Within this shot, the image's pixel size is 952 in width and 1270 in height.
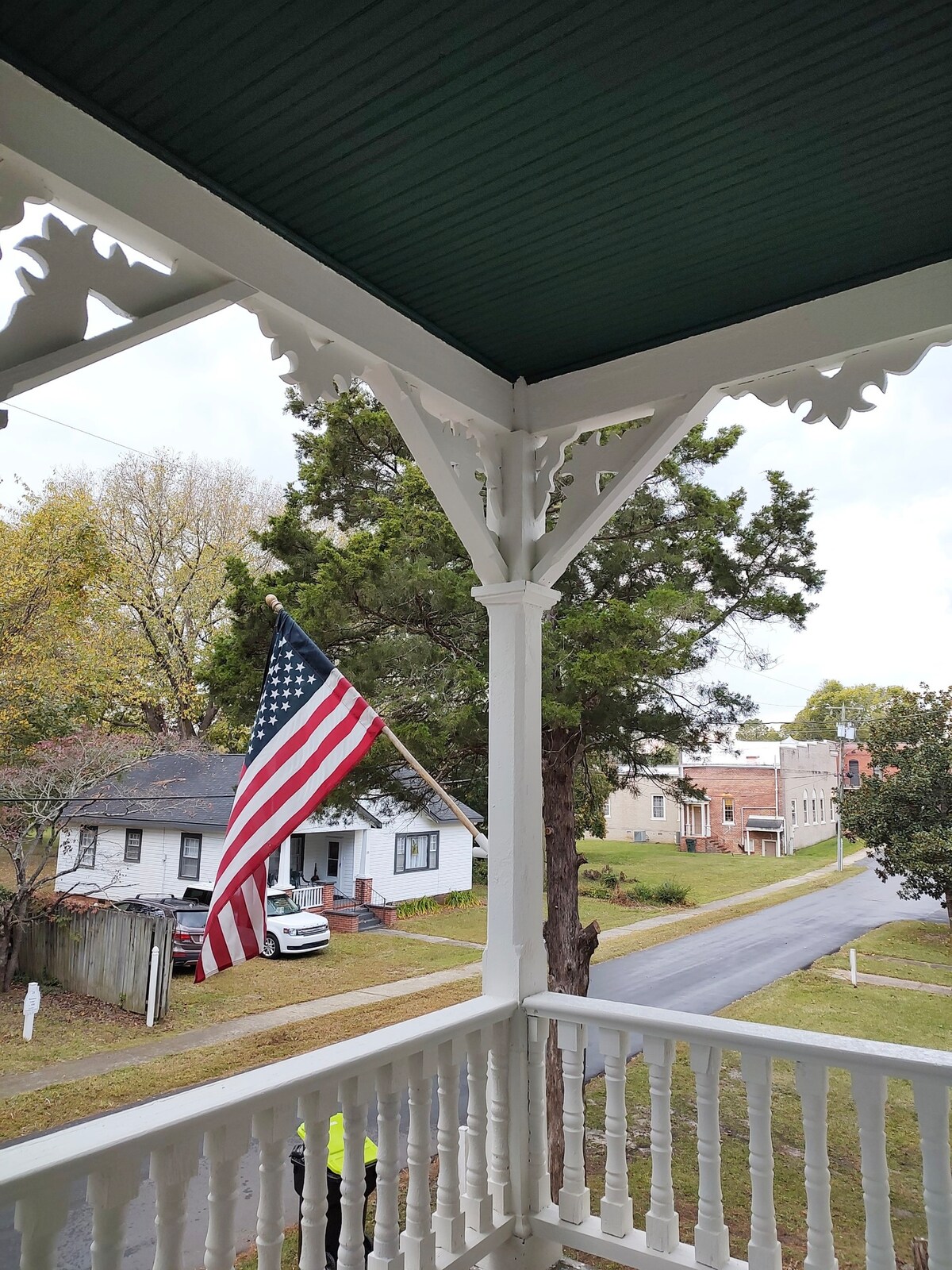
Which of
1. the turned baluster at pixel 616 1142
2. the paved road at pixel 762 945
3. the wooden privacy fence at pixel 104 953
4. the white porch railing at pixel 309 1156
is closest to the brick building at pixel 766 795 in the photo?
the paved road at pixel 762 945

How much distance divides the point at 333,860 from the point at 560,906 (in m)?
1.52

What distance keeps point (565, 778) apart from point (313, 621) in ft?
5.53

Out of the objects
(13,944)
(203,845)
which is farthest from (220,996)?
(13,944)

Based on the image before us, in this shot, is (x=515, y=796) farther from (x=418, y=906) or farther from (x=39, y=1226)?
(x=39, y=1226)

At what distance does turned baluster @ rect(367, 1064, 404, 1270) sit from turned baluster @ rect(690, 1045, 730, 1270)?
70 centimetres

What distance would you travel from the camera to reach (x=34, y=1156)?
1.24 m

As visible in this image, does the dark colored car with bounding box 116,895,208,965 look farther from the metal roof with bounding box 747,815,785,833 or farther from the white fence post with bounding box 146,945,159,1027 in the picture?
the metal roof with bounding box 747,815,785,833

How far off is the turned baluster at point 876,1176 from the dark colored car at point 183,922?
197 cm

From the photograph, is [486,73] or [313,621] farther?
[313,621]

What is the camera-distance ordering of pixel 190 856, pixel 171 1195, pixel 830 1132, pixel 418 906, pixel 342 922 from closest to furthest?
pixel 171 1195 < pixel 190 856 < pixel 342 922 < pixel 830 1132 < pixel 418 906

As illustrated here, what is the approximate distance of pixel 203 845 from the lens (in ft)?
9.36

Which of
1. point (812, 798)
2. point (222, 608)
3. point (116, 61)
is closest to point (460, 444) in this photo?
point (116, 61)

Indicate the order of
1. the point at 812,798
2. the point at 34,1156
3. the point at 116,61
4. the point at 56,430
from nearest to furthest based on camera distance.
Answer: the point at 34,1156 → the point at 116,61 → the point at 56,430 → the point at 812,798

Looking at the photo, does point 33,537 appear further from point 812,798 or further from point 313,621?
point 812,798
